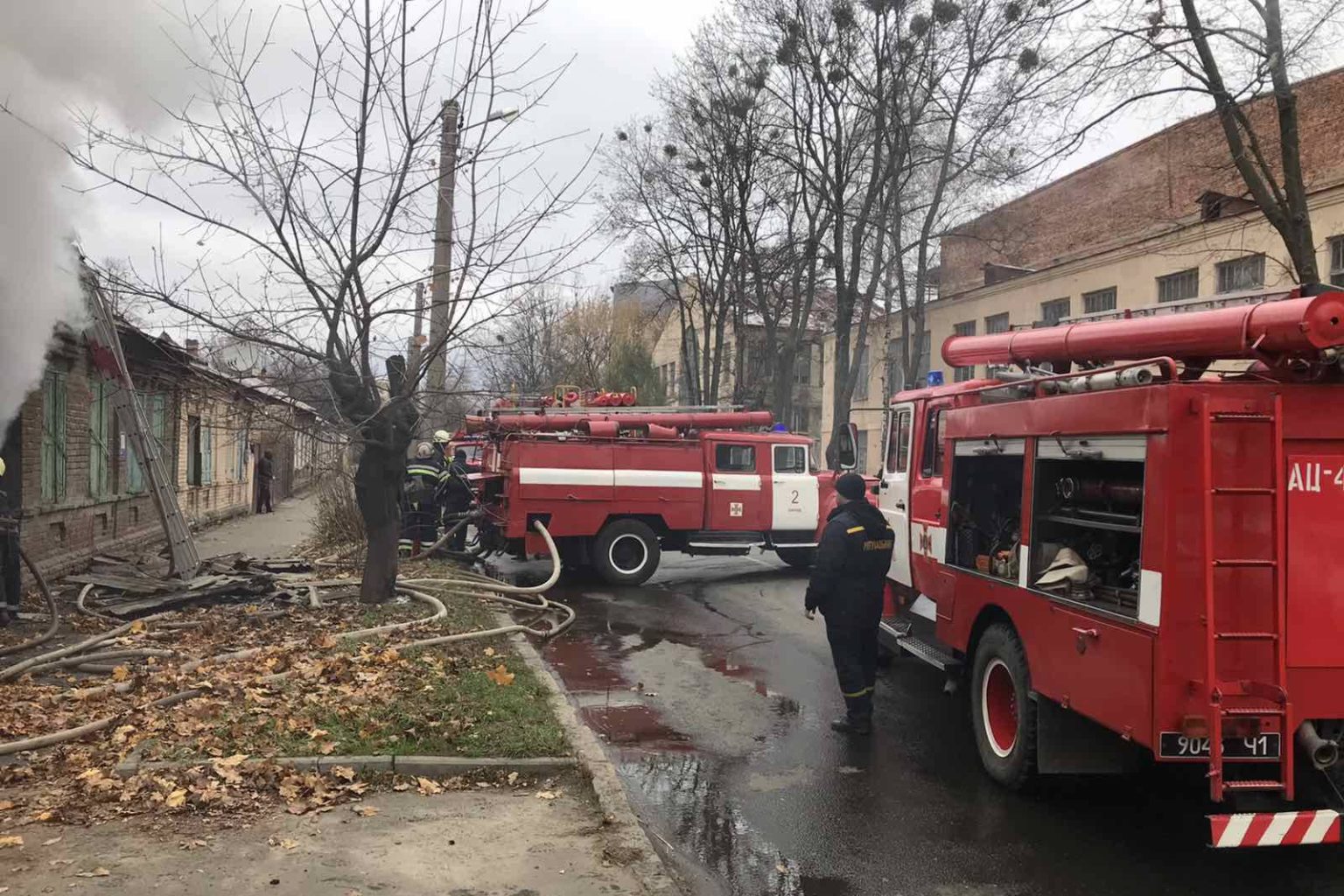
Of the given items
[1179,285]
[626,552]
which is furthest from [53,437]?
[1179,285]

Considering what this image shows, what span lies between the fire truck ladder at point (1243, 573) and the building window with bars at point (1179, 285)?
1966 centimetres

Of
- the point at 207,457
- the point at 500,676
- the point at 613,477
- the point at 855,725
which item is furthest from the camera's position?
the point at 207,457

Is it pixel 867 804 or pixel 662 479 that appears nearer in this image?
pixel 867 804

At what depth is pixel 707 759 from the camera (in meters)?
5.93

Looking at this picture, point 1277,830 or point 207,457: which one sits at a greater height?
point 207,457

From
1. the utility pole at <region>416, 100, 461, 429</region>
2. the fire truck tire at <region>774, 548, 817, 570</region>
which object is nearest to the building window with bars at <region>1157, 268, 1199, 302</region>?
the fire truck tire at <region>774, 548, 817, 570</region>

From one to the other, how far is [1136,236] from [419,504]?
1928 cm

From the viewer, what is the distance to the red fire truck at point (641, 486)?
13.1 metres

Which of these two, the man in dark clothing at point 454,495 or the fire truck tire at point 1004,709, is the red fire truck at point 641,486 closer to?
the man in dark clothing at point 454,495

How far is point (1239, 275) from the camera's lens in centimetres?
1969

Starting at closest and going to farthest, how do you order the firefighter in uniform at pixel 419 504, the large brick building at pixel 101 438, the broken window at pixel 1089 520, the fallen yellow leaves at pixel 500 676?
the broken window at pixel 1089 520
the fallen yellow leaves at pixel 500 676
the large brick building at pixel 101 438
the firefighter in uniform at pixel 419 504

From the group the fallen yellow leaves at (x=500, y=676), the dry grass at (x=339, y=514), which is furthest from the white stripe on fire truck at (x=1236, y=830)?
the dry grass at (x=339, y=514)

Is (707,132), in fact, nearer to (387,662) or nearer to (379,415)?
(379,415)

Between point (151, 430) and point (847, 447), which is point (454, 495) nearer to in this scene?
point (151, 430)
